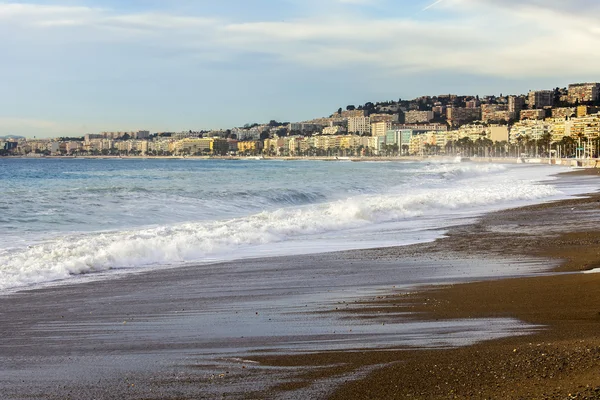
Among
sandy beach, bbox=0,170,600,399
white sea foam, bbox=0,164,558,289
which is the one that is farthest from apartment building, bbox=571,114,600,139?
sandy beach, bbox=0,170,600,399

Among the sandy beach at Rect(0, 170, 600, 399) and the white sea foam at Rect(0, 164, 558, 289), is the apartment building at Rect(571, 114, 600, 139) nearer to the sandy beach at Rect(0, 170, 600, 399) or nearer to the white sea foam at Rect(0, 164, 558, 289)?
the white sea foam at Rect(0, 164, 558, 289)

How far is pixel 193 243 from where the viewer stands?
14125 mm

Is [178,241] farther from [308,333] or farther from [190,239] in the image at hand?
[308,333]

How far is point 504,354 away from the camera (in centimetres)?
588

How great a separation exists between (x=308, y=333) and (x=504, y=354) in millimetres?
1798

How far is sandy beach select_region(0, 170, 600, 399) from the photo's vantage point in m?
5.27

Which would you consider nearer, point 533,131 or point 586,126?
point 586,126

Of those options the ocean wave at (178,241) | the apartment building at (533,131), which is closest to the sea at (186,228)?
the ocean wave at (178,241)

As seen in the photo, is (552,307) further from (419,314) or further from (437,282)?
(437,282)

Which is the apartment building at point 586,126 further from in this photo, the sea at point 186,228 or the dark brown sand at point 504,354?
the dark brown sand at point 504,354

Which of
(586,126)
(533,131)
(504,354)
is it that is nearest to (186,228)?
(504,354)

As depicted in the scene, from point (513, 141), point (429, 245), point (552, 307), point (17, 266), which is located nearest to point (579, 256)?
point (429, 245)

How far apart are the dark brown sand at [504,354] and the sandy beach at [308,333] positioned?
20mm

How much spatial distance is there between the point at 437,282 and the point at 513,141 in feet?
642
